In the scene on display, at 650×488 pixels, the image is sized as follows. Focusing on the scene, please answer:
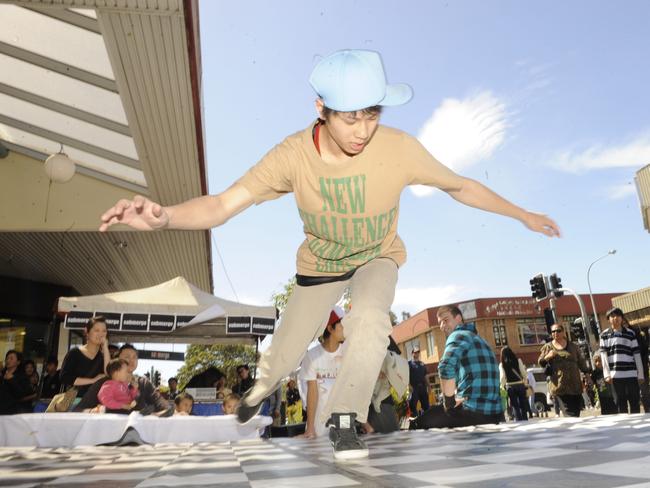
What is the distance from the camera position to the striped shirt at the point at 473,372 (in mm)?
4965

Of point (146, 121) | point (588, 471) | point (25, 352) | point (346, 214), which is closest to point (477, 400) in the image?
point (346, 214)

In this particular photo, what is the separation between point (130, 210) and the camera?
7.20 ft

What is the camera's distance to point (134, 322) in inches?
347

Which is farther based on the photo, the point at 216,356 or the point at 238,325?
the point at 216,356

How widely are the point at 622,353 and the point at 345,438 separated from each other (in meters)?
6.04

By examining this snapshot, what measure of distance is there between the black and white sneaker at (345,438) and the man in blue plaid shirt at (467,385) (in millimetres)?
2830

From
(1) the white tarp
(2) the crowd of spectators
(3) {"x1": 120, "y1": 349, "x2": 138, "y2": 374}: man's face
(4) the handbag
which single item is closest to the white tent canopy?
(2) the crowd of spectators

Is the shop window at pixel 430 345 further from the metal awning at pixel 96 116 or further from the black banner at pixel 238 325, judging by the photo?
the black banner at pixel 238 325

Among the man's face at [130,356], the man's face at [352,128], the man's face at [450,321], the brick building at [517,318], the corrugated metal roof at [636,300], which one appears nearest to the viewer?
the man's face at [352,128]

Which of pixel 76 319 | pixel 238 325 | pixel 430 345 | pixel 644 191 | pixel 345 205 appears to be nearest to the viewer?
pixel 345 205

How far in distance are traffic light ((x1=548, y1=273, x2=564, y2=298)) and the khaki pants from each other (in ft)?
51.4

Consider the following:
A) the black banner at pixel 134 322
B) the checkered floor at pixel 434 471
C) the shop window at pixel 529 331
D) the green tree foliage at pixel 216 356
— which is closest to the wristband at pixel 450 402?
the checkered floor at pixel 434 471

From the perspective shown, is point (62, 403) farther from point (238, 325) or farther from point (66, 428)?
point (238, 325)

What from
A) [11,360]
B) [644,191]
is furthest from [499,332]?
[11,360]
